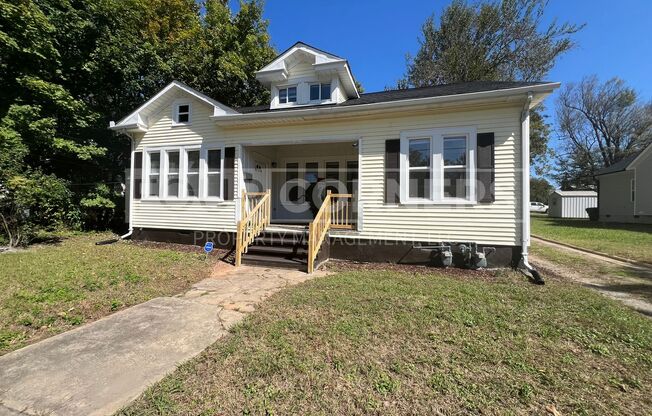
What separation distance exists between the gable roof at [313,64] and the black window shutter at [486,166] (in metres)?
4.19

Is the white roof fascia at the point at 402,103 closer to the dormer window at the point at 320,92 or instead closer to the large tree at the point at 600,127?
the dormer window at the point at 320,92

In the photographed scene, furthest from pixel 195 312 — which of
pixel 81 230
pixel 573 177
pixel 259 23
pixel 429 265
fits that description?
pixel 573 177

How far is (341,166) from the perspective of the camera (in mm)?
9750

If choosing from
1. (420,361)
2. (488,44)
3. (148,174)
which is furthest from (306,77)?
(488,44)

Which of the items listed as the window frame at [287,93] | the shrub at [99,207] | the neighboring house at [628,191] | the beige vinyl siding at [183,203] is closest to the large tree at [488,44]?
the neighboring house at [628,191]

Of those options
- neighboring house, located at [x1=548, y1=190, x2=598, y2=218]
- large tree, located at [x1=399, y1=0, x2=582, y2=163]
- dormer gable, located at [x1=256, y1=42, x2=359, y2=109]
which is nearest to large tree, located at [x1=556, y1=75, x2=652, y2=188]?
neighboring house, located at [x1=548, y1=190, x2=598, y2=218]

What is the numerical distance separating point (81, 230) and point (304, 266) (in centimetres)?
932

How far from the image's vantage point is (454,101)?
605cm

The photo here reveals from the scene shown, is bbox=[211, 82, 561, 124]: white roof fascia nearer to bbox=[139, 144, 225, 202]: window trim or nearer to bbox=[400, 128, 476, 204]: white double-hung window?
bbox=[400, 128, 476, 204]: white double-hung window

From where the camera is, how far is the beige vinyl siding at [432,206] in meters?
6.07

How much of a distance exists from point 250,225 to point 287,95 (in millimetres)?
4271

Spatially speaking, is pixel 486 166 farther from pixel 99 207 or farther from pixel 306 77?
pixel 99 207

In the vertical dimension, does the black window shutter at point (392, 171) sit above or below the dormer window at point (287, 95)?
below

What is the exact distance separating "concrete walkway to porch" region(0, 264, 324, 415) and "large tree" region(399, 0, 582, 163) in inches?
727
